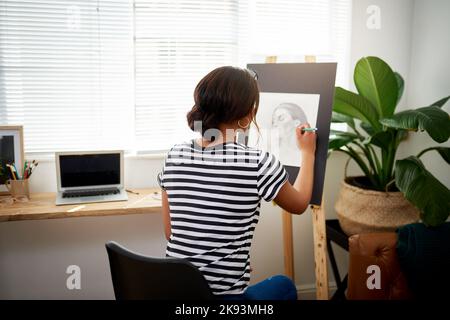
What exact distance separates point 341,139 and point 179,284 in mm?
1256

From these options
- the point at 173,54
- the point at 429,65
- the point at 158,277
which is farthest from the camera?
the point at 429,65

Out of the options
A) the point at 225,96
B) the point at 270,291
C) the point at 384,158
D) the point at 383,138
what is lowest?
the point at 270,291

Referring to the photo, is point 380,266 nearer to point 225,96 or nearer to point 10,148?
point 225,96

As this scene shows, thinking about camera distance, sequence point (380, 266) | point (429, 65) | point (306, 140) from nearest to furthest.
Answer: point (306, 140) < point (380, 266) < point (429, 65)

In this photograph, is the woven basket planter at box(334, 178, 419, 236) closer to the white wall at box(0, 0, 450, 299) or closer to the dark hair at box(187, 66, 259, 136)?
the white wall at box(0, 0, 450, 299)

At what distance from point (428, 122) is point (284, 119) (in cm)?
57

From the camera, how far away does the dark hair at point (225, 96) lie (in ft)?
4.07

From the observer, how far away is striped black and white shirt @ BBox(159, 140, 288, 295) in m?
1.22

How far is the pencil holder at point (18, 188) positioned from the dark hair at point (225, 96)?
121 centimetres

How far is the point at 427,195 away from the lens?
5.66 feet

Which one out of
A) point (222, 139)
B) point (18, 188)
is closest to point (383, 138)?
point (222, 139)

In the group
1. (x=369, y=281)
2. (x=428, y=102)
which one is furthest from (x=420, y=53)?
(x=369, y=281)

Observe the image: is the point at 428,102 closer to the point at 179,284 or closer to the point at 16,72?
the point at 179,284

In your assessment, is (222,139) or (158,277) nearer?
(158,277)
